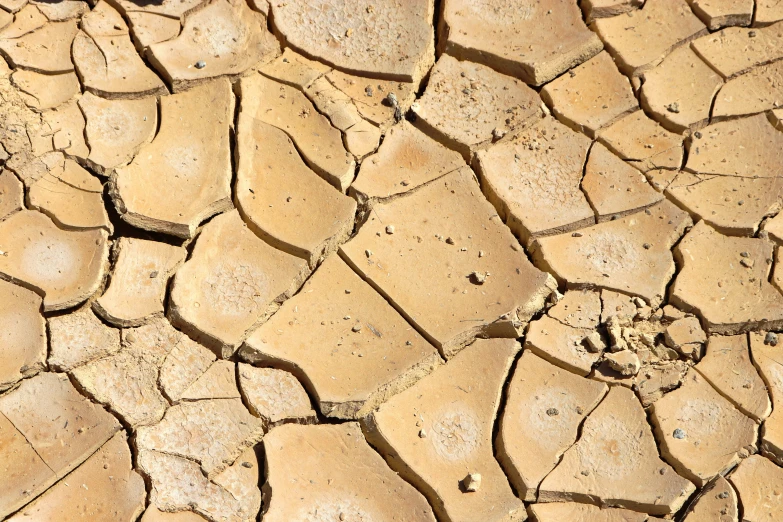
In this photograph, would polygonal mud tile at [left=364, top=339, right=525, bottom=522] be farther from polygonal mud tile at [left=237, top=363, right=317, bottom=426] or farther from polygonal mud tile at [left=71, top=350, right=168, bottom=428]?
polygonal mud tile at [left=71, top=350, right=168, bottom=428]

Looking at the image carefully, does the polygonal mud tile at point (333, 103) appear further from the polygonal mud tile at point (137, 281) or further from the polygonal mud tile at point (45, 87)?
the polygonal mud tile at point (45, 87)

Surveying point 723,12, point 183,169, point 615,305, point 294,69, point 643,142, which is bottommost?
point 183,169

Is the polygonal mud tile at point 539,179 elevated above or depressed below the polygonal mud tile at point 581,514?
above

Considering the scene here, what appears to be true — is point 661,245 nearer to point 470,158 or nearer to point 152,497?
point 470,158

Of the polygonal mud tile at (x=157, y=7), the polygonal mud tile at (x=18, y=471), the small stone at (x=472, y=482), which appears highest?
the polygonal mud tile at (x=157, y=7)

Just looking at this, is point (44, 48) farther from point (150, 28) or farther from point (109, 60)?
point (150, 28)

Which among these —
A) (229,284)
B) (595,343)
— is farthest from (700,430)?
(229,284)

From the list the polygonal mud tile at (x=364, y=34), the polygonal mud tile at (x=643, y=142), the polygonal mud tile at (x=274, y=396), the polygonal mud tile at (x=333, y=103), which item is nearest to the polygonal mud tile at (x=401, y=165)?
the polygonal mud tile at (x=333, y=103)
